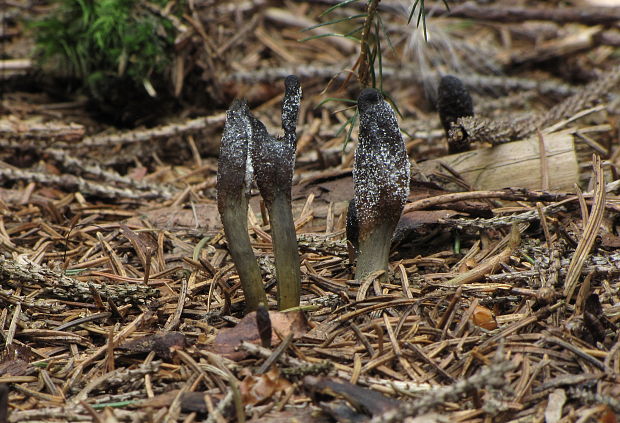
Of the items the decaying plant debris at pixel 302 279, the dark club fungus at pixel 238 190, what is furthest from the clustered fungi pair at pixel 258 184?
the decaying plant debris at pixel 302 279

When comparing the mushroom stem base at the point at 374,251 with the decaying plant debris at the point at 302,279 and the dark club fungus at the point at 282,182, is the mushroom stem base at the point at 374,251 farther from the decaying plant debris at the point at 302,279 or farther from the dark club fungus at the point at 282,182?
the dark club fungus at the point at 282,182

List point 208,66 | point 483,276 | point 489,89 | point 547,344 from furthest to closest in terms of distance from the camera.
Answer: point 489,89 → point 208,66 → point 483,276 → point 547,344

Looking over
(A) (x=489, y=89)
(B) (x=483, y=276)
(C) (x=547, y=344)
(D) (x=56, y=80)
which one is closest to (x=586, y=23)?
(A) (x=489, y=89)

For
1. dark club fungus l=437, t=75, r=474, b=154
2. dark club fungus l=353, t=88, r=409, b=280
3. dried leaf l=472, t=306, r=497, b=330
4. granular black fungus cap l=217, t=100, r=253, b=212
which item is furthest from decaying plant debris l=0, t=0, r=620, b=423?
granular black fungus cap l=217, t=100, r=253, b=212

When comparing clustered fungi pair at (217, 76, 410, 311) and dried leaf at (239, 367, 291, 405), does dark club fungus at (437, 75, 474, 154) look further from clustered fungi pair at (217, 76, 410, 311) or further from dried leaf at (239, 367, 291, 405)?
dried leaf at (239, 367, 291, 405)

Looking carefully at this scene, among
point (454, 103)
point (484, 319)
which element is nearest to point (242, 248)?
point (484, 319)

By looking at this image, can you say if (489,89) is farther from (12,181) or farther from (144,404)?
(144,404)
